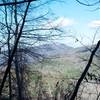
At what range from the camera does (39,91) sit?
2527 cm

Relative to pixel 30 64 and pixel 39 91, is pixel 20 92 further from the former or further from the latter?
pixel 39 91

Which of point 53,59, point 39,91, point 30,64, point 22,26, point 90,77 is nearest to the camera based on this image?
point 90,77

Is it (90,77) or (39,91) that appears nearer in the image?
(90,77)

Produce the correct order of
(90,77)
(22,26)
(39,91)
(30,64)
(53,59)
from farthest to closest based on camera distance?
1. (39,91)
2. (30,64)
3. (53,59)
4. (22,26)
5. (90,77)

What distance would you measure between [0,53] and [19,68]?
322cm

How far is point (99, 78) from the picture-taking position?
10844 millimetres

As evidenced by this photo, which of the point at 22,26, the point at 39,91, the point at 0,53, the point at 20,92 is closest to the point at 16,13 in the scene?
the point at 22,26

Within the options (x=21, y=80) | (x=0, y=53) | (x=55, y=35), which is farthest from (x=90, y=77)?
(x=21, y=80)

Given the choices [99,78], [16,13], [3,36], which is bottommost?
[99,78]

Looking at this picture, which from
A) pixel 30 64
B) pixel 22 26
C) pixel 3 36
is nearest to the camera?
pixel 22 26

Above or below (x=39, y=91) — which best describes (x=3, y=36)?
above

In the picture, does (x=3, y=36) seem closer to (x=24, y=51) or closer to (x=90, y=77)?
(x=24, y=51)

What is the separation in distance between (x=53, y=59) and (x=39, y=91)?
9997 millimetres

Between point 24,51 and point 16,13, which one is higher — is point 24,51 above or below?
below
